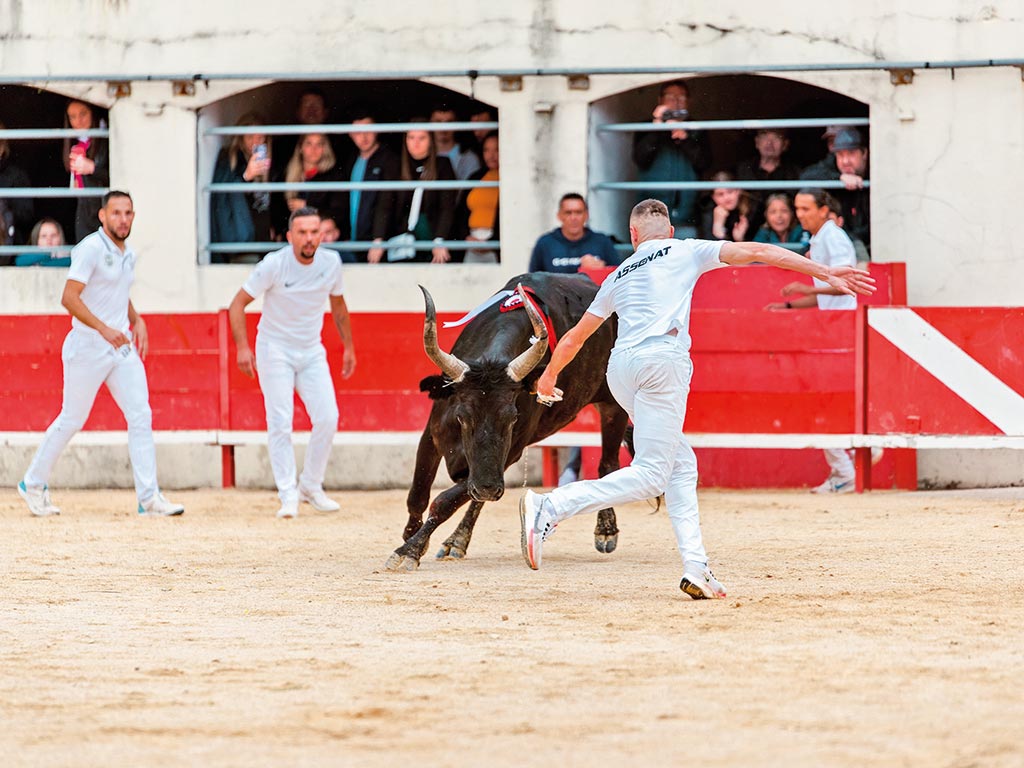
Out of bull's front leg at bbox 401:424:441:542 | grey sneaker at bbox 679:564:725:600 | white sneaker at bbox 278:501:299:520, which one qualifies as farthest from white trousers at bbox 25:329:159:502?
grey sneaker at bbox 679:564:725:600

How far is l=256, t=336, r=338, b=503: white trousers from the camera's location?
11.6 meters

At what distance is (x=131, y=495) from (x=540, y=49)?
14.5ft

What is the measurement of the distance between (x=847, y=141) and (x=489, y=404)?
5.50 meters

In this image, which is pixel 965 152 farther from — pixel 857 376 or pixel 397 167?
pixel 397 167

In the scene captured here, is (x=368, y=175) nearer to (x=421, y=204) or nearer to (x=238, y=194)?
(x=421, y=204)

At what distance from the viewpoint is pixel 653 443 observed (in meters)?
7.28

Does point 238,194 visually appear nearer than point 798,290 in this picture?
No

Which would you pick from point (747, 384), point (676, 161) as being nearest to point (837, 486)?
point (747, 384)

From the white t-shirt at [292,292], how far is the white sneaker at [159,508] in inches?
47.6

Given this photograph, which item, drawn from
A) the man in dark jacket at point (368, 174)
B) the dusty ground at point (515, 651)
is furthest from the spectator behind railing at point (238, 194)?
the dusty ground at point (515, 651)

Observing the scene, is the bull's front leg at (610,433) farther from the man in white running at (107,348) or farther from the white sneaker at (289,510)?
the man in white running at (107,348)

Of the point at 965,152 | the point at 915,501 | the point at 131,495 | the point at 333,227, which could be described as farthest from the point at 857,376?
the point at 131,495

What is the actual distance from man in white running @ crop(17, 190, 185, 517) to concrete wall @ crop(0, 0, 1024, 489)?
2705 millimetres

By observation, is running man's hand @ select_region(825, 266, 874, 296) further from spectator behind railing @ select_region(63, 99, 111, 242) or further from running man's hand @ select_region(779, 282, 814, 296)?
spectator behind railing @ select_region(63, 99, 111, 242)
